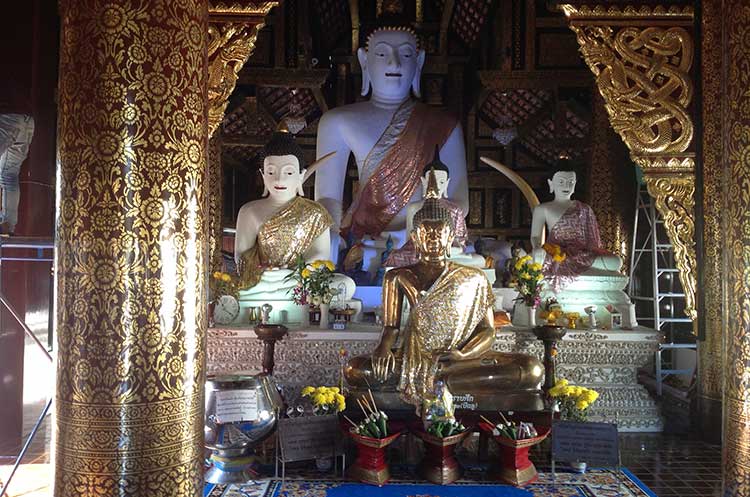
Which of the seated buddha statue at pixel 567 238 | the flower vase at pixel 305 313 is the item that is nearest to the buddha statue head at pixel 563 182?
the seated buddha statue at pixel 567 238

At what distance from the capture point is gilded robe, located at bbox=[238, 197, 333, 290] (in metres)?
6.51

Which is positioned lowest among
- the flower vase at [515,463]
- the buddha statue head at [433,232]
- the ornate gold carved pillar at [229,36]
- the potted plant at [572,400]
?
the flower vase at [515,463]

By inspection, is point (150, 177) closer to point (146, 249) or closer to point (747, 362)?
point (146, 249)

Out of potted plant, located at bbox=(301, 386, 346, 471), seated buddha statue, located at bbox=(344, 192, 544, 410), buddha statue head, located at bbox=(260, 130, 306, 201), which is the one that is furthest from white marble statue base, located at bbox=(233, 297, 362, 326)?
potted plant, located at bbox=(301, 386, 346, 471)

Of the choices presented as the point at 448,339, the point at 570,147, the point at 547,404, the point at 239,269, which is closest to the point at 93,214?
the point at 448,339

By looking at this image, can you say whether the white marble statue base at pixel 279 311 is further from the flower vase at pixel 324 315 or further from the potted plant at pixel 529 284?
the potted plant at pixel 529 284

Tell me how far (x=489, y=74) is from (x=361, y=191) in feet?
7.90

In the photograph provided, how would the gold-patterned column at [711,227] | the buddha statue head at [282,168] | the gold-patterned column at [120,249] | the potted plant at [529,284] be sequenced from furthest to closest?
the buddha statue head at [282,168] < the potted plant at [529,284] < the gold-patterned column at [711,227] < the gold-patterned column at [120,249]

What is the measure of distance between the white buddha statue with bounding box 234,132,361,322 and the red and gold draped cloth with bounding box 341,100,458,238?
1.42 meters

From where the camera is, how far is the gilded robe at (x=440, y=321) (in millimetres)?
4363

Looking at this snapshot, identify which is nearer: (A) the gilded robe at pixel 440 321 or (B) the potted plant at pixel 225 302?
(A) the gilded robe at pixel 440 321

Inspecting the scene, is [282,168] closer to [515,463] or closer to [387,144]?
[387,144]

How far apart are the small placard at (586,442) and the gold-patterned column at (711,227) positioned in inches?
63.2

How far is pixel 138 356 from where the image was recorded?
2768mm
